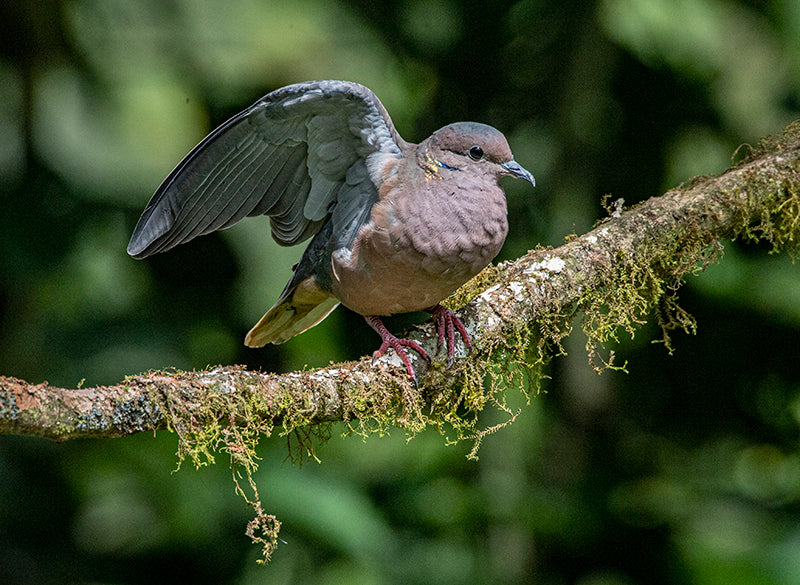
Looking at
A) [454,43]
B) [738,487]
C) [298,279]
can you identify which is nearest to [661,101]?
[454,43]

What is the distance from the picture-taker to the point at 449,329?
3.08 meters

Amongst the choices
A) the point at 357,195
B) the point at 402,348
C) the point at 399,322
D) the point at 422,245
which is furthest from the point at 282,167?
the point at 399,322

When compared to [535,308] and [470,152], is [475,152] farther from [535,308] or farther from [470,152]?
[535,308]

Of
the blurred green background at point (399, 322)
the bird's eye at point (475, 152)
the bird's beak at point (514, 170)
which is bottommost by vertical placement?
the blurred green background at point (399, 322)

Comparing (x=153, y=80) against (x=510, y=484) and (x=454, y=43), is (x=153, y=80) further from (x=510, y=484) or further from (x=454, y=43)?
(x=510, y=484)

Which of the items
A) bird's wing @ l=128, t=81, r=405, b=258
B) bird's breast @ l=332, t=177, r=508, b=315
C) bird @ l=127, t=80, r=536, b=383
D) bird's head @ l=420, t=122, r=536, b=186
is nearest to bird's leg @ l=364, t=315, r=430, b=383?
bird @ l=127, t=80, r=536, b=383

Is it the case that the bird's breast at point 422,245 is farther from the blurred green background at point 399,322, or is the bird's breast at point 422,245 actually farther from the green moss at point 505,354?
the blurred green background at point 399,322

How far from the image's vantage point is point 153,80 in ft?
14.1

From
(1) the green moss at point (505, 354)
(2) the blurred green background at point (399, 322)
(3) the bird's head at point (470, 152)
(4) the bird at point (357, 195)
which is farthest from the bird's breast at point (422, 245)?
(2) the blurred green background at point (399, 322)

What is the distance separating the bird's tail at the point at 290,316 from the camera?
3498 mm

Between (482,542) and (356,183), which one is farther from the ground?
(356,183)

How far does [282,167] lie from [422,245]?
66cm

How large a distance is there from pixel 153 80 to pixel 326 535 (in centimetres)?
242

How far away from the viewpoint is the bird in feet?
9.80
